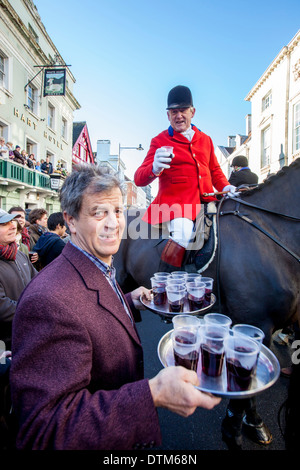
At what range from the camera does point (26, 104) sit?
13594 millimetres

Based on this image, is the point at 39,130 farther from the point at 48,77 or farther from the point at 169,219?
the point at 169,219

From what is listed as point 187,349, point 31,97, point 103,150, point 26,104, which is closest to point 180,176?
point 187,349

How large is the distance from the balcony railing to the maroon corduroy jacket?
12340 millimetres

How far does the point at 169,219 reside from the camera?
2.91 metres

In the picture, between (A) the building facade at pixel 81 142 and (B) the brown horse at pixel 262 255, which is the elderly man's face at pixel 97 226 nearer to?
(B) the brown horse at pixel 262 255

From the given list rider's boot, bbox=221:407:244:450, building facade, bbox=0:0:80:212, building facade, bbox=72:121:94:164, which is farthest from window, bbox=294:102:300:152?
building facade, bbox=72:121:94:164

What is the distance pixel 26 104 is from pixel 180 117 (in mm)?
14639

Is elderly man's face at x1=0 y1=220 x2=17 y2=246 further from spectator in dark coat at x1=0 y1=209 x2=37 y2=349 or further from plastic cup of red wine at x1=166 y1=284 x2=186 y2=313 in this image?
plastic cup of red wine at x1=166 y1=284 x2=186 y2=313

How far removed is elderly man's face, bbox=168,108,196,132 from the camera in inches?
108

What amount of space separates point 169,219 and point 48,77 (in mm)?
16112

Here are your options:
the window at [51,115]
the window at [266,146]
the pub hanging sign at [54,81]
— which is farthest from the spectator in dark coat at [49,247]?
the window at [51,115]

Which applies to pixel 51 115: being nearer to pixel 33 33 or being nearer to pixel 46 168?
pixel 33 33

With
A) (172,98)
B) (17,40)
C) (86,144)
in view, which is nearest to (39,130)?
(17,40)

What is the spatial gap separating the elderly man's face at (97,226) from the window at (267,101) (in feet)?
61.9
